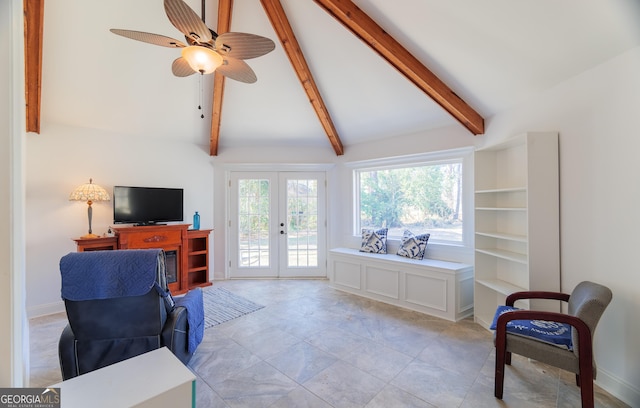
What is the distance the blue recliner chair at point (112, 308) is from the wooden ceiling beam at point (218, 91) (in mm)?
2570

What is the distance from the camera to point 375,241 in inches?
171

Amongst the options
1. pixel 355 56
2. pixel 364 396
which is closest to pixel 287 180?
pixel 355 56

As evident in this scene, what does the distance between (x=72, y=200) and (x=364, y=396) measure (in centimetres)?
415

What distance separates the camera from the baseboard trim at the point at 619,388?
6.14 ft

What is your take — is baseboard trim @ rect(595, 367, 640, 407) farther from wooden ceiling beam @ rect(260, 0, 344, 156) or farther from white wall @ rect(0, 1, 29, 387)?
wooden ceiling beam @ rect(260, 0, 344, 156)

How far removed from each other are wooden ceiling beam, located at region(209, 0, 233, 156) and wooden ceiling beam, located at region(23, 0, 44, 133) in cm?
151

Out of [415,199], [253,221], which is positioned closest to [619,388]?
[415,199]

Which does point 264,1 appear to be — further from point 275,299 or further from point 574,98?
point 275,299

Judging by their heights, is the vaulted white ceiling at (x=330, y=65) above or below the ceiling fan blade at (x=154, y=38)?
above

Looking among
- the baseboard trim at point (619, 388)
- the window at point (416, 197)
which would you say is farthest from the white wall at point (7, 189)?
the window at point (416, 197)

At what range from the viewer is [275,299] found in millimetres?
3959

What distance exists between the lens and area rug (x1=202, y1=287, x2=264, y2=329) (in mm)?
3318

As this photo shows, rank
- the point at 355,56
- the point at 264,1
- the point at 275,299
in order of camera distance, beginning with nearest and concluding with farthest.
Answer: the point at 264,1, the point at 355,56, the point at 275,299

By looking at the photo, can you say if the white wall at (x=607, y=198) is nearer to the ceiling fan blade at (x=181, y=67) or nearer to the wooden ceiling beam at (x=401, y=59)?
the wooden ceiling beam at (x=401, y=59)
